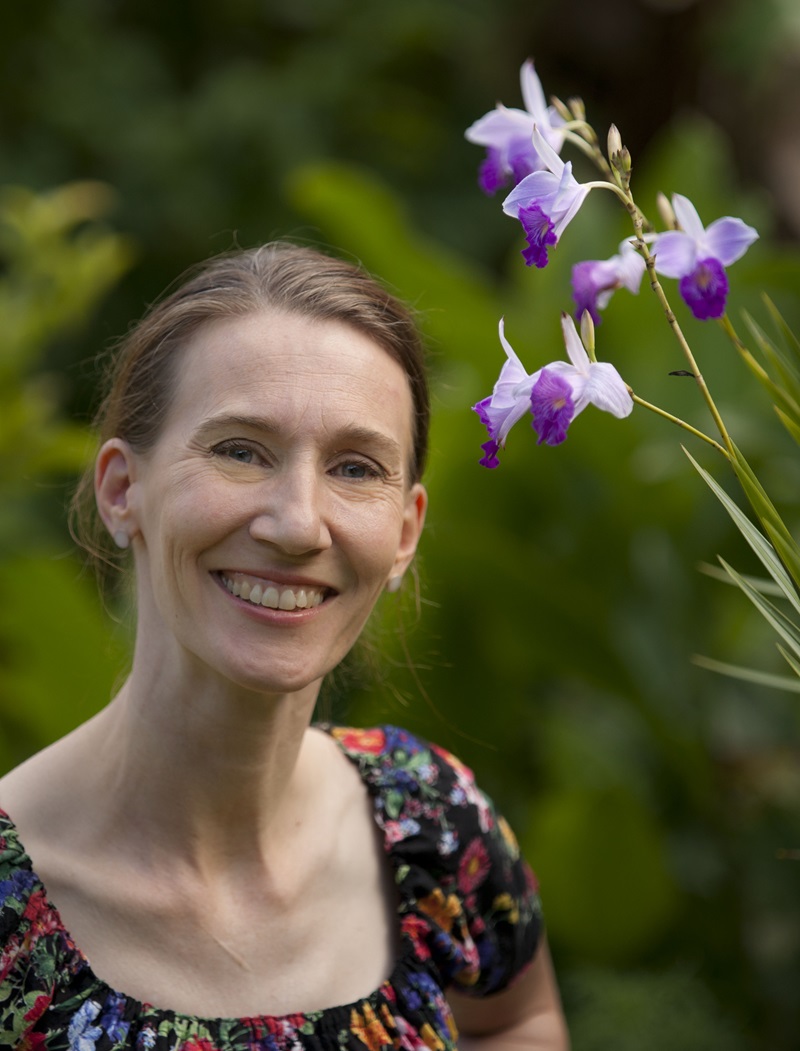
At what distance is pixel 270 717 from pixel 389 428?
0.86 ft

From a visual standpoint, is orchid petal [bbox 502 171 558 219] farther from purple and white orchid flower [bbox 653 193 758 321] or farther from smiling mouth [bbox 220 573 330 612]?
smiling mouth [bbox 220 573 330 612]

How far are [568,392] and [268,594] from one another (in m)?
0.30

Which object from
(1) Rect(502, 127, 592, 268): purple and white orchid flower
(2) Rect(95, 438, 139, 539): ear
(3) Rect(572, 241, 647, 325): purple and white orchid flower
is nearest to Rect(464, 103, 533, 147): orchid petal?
(3) Rect(572, 241, 647, 325): purple and white orchid flower

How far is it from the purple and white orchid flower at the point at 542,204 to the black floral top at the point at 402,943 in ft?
2.02

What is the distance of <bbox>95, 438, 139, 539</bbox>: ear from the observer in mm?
1148

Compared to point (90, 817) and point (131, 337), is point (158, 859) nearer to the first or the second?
point (90, 817)

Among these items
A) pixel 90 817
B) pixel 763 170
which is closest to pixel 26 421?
pixel 90 817

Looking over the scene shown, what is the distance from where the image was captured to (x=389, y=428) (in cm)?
113

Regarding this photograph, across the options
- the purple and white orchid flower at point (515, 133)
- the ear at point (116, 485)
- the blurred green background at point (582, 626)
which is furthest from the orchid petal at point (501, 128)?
the blurred green background at point (582, 626)

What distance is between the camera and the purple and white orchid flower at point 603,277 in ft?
3.54

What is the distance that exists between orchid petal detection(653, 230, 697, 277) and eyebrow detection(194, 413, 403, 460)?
10.3 inches

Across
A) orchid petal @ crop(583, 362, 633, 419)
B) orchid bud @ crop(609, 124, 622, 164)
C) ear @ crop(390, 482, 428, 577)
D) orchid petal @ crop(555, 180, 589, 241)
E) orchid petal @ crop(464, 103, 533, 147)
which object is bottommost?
ear @ crop(390, 482, 428, 577)

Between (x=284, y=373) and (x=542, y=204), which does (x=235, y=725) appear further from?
(x=542, y=204)

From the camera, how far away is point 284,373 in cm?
107
